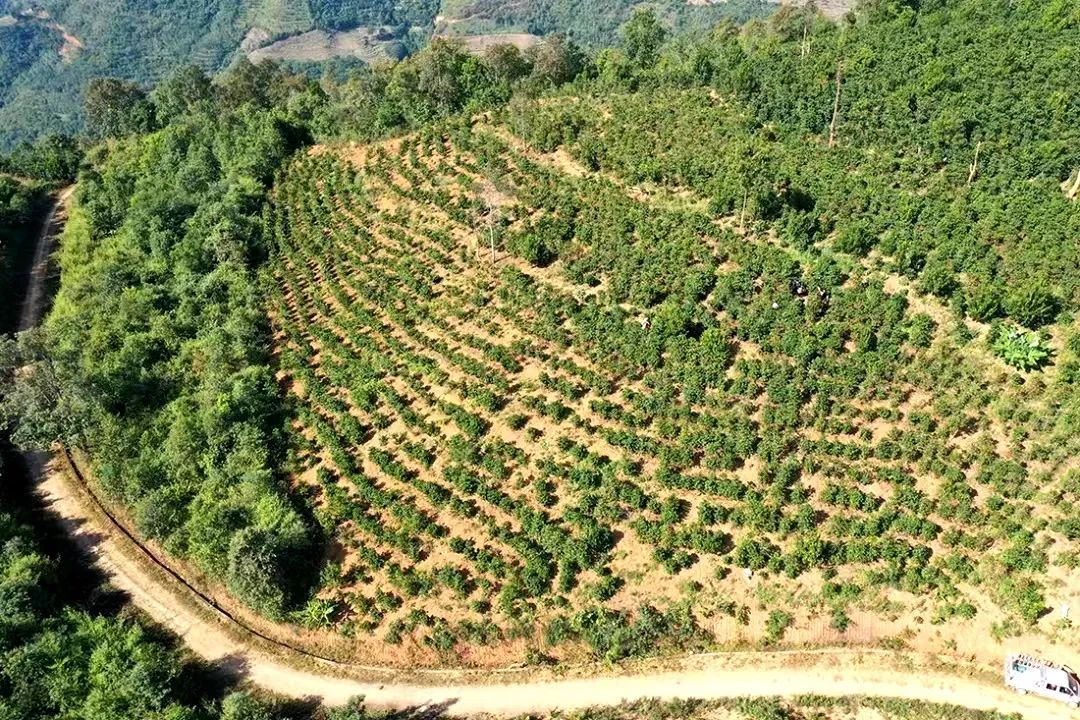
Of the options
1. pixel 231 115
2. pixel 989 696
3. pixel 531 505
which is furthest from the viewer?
pixel 231 115

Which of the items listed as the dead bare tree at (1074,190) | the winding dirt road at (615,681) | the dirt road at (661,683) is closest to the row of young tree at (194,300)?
the winding dirt road at (615,681)

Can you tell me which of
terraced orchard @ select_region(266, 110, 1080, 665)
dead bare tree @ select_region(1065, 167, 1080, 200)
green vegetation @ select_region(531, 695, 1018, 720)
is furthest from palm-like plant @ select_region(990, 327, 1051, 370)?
green vegetation @ select_region(531, 695, 1018, 720)

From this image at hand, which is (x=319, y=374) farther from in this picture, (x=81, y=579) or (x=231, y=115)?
(x=231, y=115)

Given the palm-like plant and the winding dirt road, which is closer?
the winding dirt road

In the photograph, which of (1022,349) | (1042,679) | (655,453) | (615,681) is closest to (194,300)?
(655,453)

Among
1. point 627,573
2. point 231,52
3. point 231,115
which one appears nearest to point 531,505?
point 627,573

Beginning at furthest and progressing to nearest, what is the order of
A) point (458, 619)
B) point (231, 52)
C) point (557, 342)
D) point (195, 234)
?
1. point (231, 52)
2. point (195, 234)
3. point (557, 342)
4. point (458, 619)

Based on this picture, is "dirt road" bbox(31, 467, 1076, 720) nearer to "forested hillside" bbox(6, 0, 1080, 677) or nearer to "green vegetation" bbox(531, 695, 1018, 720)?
"green vegetation" bbox(531, 695, 1018, 720)
